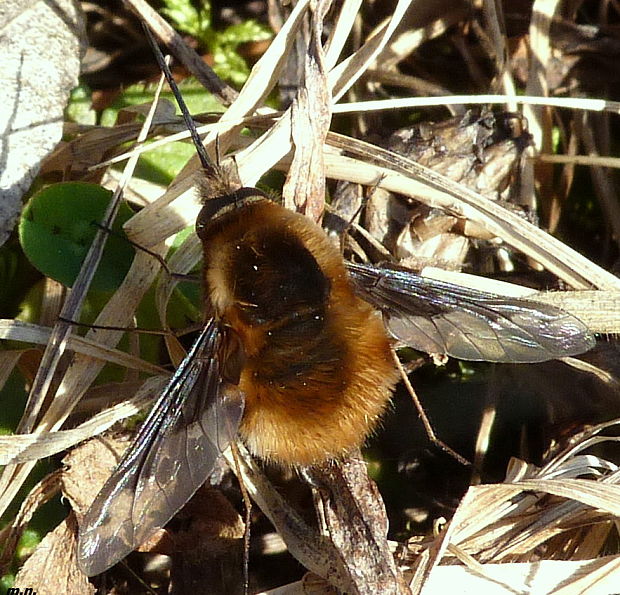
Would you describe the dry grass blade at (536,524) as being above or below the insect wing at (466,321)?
below

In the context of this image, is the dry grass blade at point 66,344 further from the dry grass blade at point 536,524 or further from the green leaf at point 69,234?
the dry grass blade at point 536,524

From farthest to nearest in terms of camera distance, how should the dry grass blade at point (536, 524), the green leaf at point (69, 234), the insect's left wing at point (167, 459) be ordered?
the green leaf at point (69, 234) < the dry grass blade at point (536, 524) < the insect's left wing at point (167, 459)

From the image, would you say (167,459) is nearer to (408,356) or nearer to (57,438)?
(57,438)

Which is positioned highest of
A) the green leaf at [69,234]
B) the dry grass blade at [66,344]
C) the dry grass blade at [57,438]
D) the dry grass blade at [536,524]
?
the green leaf at [69,234]

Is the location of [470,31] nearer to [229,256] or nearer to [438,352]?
[438,352]

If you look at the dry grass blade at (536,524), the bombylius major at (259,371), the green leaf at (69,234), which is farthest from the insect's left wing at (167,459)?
the dry grass blade at (536,524)

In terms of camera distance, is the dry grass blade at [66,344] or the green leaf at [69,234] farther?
the green leaf at [69,234]

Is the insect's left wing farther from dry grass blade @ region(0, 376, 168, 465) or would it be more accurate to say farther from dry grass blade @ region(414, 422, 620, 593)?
dry grass blade @ region(414, 422, 620, 593)

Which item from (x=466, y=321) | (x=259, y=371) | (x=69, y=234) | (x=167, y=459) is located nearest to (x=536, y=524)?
(x=466, y=321)
